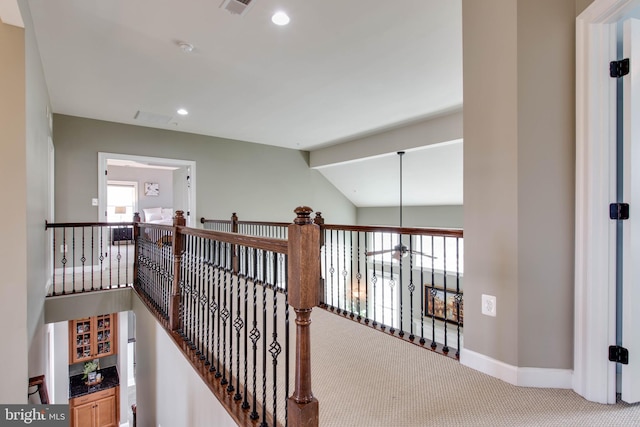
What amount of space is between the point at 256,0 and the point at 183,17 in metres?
0.66

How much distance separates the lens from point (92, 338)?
21.4 ft

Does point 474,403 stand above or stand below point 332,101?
below

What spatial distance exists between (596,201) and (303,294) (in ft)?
5.39

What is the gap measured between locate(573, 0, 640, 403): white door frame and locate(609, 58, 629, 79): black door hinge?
2 centimetres

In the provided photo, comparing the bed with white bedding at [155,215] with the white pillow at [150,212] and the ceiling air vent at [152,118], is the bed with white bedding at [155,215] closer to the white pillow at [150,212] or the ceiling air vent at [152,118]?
the white pillow at [150,212]

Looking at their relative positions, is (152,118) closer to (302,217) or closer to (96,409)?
(302,217)

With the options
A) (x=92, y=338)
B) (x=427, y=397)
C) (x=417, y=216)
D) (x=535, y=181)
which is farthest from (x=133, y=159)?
(x=417, y=216)

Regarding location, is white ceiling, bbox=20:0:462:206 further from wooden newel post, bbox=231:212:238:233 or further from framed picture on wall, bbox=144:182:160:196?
framed picture on wall, bbox=144:182:160:196

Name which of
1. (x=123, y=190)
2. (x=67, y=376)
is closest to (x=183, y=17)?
(x=67, y=376)

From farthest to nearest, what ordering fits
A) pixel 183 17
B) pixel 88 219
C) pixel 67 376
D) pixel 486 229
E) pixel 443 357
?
1. pixel 67 376
2. pixel 88 219
3. pixel 183 17
4. pixel 443 357
5. pixel 486 229

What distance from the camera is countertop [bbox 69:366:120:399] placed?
6098mm

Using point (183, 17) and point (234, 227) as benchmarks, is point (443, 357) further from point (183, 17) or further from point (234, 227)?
point (234, 227)

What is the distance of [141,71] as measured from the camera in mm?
3445
